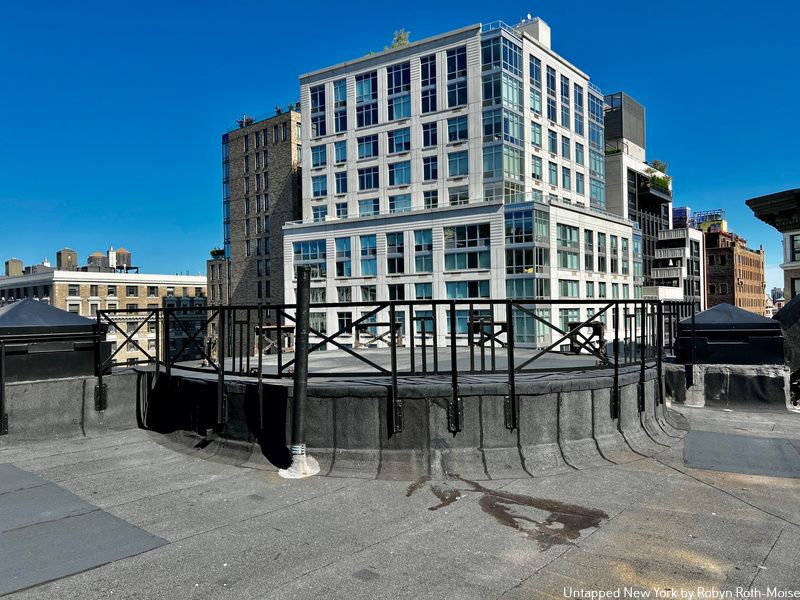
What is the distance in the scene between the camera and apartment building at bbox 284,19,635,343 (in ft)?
181

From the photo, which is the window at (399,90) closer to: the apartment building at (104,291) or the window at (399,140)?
the window at (399,140)

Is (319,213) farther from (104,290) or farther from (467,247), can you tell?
(104,290)

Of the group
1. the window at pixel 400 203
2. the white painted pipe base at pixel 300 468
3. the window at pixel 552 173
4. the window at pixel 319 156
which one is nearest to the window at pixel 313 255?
the window at pixel 319 156

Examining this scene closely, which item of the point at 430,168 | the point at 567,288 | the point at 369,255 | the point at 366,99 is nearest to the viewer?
the point at 567,288

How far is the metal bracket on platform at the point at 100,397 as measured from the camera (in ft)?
36.6

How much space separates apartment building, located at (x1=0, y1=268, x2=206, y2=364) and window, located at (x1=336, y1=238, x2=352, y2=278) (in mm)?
35194

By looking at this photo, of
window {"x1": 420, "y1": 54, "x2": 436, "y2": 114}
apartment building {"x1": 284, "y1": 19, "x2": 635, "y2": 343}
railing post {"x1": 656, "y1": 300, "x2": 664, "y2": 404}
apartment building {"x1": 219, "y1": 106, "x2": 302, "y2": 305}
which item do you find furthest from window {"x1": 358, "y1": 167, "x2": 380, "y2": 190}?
railing post {"x1": 656, "y1": 300, "x2": 664, "y2": 404}

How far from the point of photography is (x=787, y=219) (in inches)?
1446

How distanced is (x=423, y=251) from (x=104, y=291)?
6000cm

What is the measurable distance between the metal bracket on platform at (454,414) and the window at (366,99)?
5848cm

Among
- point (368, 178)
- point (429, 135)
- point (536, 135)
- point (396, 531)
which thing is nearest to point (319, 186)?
point (368, 178)

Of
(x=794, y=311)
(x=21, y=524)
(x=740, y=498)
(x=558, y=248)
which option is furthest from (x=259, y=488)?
(x=558, y=248)

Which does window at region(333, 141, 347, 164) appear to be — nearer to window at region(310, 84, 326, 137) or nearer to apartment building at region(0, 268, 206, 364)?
window at region(310, 84, 326, 137)

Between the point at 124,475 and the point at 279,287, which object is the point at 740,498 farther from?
the point at 279,287
